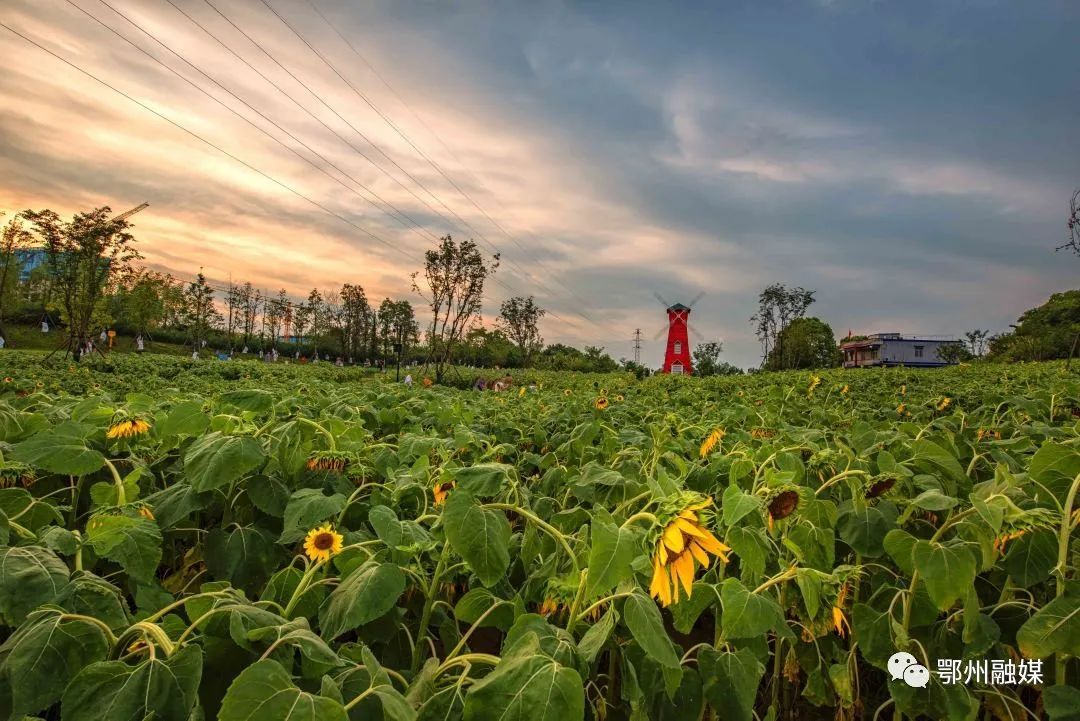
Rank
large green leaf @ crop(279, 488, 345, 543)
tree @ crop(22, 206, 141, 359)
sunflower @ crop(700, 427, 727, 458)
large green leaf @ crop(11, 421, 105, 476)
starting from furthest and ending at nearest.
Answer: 1. tree @ crop(22, 206, 141, 359)
2. sunflower @ crop(700, 427, 727, 458)
3. large green leaf @ crop(11, 421, 105, 476)
4. large green leaf @ crop(279, 488, 345, 543)

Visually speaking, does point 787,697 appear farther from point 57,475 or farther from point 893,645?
point 57,475

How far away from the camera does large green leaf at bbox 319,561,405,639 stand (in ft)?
3.04

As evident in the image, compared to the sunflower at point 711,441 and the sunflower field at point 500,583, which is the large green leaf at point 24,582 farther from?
the sunflower at point 711,441

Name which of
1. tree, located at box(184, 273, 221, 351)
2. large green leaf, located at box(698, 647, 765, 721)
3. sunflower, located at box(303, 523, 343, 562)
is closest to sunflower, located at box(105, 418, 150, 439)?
sunflower, located at box(303, 523, 343, 562)

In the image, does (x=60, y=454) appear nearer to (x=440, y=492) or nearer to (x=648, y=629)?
(x=440, y=492)

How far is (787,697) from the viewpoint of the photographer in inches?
61.4

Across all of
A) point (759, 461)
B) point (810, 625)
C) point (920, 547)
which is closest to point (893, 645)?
point (810, 625)

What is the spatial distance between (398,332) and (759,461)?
67323 millimetres

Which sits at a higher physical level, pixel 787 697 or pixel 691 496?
pixel 691 496

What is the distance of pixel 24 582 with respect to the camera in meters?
0.90

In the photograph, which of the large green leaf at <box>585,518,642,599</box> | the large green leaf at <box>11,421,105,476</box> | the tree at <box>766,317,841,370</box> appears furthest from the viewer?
the tree at <box>766,317,841,370</box>

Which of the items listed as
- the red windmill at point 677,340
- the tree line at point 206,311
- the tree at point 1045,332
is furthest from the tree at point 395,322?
the tree at point 1045,332

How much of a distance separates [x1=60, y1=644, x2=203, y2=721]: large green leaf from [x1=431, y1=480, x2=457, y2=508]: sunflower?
0.71 metres

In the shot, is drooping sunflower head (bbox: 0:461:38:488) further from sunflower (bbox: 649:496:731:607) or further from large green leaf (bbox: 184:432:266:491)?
sunflower (bbox: 649:496:731:607)
